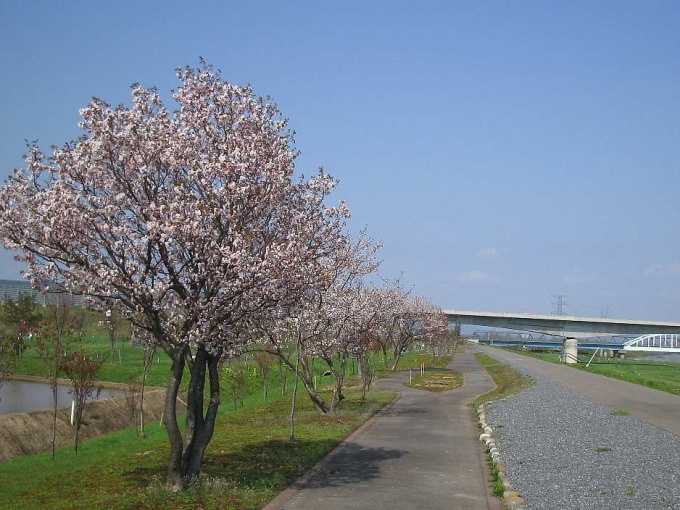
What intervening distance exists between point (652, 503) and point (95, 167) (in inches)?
353

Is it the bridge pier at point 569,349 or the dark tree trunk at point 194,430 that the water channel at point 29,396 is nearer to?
the dark tree trunk at point 194,430

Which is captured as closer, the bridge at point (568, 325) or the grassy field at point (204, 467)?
the grassy field at point (204, 467)

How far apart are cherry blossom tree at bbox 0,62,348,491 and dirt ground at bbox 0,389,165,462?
1197 cm

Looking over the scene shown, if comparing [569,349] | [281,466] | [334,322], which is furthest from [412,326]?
[281,466]

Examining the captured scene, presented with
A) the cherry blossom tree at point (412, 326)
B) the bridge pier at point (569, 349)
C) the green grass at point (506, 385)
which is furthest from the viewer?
the bridge pier at point (569, 349)

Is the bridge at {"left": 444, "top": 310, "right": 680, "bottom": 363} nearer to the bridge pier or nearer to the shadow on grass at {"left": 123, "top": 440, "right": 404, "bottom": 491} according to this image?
the bridge pier

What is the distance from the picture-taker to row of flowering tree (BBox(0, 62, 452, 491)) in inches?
393

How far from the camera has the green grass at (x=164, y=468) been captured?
10391 mm

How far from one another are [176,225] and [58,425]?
1600cm

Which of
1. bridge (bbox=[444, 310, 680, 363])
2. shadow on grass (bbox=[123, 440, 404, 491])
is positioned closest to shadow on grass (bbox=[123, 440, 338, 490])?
shadow on grass (bbox=[123, 440, 404, 491])

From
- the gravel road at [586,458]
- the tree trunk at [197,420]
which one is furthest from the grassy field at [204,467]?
the gravel road at [586,458]

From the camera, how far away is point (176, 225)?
388 inches

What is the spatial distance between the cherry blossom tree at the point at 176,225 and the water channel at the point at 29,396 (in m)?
20.1

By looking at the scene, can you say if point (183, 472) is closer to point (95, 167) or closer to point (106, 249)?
point (106, 249)
